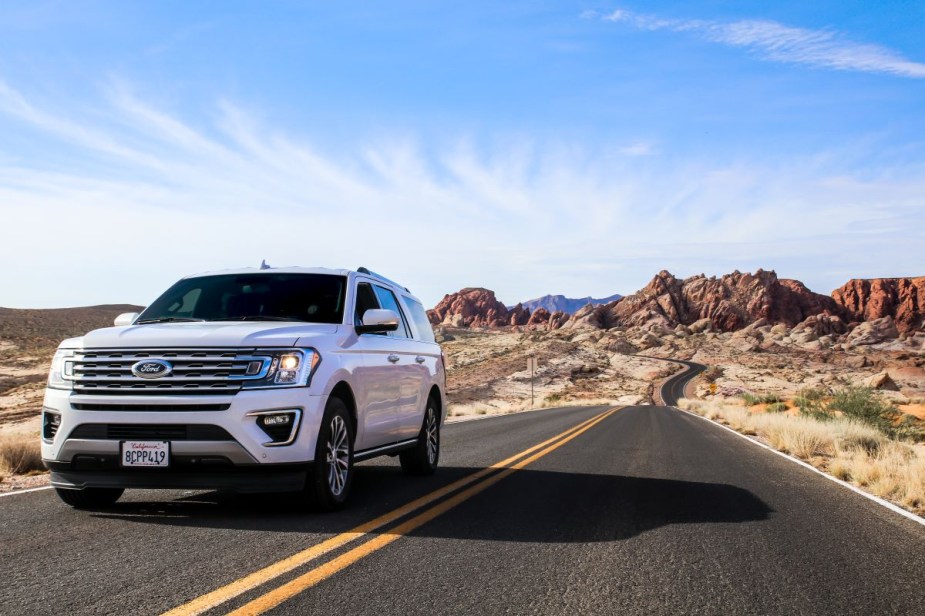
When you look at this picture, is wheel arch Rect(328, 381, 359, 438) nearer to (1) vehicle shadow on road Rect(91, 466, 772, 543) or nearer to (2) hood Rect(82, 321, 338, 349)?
(2) hood Rect(82, 321, 338, 349)

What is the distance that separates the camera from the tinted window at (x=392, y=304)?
30.6 ft

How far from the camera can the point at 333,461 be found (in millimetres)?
7031

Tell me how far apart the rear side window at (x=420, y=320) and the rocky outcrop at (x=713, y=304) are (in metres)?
159

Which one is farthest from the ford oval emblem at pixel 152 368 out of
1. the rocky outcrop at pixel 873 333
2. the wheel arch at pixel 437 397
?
the rocky outcrop at pixel 873 333

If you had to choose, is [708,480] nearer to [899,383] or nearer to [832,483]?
[832,483]

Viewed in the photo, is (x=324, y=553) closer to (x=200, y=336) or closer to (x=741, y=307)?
(x=200, y=336)

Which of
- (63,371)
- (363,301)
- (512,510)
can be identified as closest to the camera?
(63,371)

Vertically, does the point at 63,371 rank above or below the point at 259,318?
below

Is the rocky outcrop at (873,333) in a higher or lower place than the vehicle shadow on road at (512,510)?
higher

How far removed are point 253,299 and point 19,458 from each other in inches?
179

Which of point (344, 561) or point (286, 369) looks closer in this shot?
point (344, 561)

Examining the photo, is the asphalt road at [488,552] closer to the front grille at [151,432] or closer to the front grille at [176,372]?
the front grille at [151,432]

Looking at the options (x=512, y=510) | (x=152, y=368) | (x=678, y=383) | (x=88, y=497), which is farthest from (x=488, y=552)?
(x=678, y=383)

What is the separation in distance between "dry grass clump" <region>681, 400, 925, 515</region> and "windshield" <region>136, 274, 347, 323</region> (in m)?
6.40
